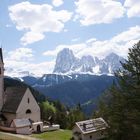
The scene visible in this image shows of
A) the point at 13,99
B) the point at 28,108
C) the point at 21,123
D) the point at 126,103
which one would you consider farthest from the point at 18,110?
the point at 126,103

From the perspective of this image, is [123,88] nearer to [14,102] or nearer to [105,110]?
[105,110]

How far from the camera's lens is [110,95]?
135ft

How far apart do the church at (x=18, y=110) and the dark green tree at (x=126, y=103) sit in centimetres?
3671

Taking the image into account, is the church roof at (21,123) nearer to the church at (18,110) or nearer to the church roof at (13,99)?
the church at (18,110)

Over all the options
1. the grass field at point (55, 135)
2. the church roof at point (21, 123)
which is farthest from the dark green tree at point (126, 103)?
the church roof at point (21, 123)

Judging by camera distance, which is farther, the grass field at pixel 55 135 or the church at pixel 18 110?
the church at pixel 18 110

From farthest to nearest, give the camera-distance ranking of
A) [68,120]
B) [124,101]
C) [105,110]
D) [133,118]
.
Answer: [68,120] < [105,110] < [124,101] < [133,118]

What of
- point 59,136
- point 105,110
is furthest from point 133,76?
point 59,136

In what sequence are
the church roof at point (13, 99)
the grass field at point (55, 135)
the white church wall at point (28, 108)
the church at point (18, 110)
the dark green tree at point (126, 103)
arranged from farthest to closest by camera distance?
the church roof at point (13, 99)
the white church wall at point (28, 108)
the church at point (18, 110)
the grass field at point (55, 135)
the dark green tree at point (126, 103)

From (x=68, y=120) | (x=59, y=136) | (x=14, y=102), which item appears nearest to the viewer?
(x=59, y=136)

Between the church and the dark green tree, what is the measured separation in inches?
1445

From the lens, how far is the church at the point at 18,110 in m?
75.4

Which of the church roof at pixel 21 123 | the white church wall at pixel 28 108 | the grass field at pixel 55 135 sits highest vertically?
the white church wall at pixel 28 108

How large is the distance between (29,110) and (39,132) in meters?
7.40
